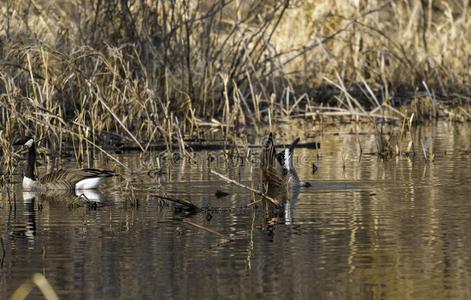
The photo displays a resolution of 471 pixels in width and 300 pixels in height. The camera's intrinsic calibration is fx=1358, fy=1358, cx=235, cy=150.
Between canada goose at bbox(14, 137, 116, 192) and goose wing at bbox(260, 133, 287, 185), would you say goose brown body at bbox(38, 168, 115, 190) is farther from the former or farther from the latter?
goose wing at bbox(260, 133, 287, 185)

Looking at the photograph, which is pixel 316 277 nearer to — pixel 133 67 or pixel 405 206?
pixel 405 206

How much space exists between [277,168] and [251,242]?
136 inches

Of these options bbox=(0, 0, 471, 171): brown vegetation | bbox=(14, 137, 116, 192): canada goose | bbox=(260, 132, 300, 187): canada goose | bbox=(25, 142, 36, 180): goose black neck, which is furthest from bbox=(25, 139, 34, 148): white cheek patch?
bbox=(260, 132, 300, 187): canada goose

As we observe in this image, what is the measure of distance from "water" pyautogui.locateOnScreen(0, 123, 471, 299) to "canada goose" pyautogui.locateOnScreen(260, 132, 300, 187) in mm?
188

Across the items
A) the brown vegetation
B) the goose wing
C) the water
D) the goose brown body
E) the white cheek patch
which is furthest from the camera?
the brown vegetation

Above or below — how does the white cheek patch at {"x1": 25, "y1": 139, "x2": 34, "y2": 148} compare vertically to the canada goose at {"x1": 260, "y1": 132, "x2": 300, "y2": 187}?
above

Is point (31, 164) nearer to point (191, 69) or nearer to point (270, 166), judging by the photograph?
Result: point (270, 166)

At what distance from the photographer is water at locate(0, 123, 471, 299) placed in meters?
6.52

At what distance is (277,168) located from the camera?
11.3 meters

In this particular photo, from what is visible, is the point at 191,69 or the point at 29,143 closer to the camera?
the point at 29,143

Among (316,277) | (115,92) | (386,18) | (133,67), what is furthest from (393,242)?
(386,18)

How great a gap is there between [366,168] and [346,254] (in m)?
5.15

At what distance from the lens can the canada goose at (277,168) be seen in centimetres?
1096

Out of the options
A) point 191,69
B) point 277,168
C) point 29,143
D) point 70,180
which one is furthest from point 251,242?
point 191,69
